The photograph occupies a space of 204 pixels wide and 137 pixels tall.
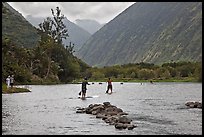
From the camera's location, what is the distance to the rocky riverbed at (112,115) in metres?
26.9

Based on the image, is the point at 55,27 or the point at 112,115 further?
the point at 55,27

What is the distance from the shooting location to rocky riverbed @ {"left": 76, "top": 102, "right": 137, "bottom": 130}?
88.3 ft

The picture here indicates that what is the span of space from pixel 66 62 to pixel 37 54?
12513mm

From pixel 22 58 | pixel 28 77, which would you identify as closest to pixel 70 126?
pixel 28 77

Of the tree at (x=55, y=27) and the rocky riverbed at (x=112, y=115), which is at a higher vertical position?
the tree at (x=55, y=27)

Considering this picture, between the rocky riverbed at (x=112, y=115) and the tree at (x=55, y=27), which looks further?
the tree at (x=55, y=27)

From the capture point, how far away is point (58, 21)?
135 m

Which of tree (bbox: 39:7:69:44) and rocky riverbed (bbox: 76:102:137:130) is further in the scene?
tree (bbox: 39:7:69:44)

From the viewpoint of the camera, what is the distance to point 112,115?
3322 cm

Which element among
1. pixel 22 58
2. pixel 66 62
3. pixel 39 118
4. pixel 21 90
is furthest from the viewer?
pixel 66 62

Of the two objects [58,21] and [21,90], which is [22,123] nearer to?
[21,90]

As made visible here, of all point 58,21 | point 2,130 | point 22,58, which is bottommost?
point 2,130

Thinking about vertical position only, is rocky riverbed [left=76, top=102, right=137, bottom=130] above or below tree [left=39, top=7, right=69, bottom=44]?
below

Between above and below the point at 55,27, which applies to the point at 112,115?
below
